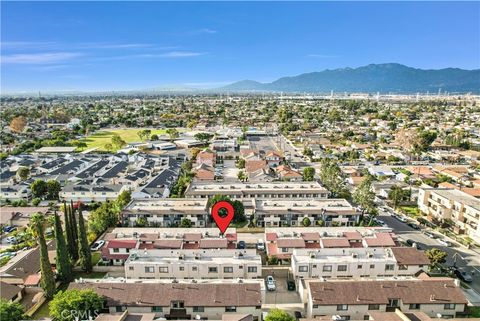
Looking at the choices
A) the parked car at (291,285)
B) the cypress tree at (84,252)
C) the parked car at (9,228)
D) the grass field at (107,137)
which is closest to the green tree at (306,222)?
the parked car at (291,285)

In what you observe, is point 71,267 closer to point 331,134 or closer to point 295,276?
point 295,276

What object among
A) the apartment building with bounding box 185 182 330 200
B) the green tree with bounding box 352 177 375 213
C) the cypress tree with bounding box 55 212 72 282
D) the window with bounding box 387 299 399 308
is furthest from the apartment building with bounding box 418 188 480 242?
the cypress tree with bounding box 55 212 72 282

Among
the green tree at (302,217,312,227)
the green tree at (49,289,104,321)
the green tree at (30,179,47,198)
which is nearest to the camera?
the green tree at (49,289,104,321)

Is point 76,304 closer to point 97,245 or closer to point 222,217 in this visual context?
point 97,245

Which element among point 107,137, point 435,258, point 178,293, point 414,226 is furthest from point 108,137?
point 435,258

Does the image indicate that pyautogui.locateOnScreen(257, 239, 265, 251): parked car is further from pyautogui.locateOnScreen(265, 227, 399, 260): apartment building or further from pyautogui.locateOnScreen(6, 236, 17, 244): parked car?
pyautogui.locateOnScreen(6, 236, 17, 244): parked car
